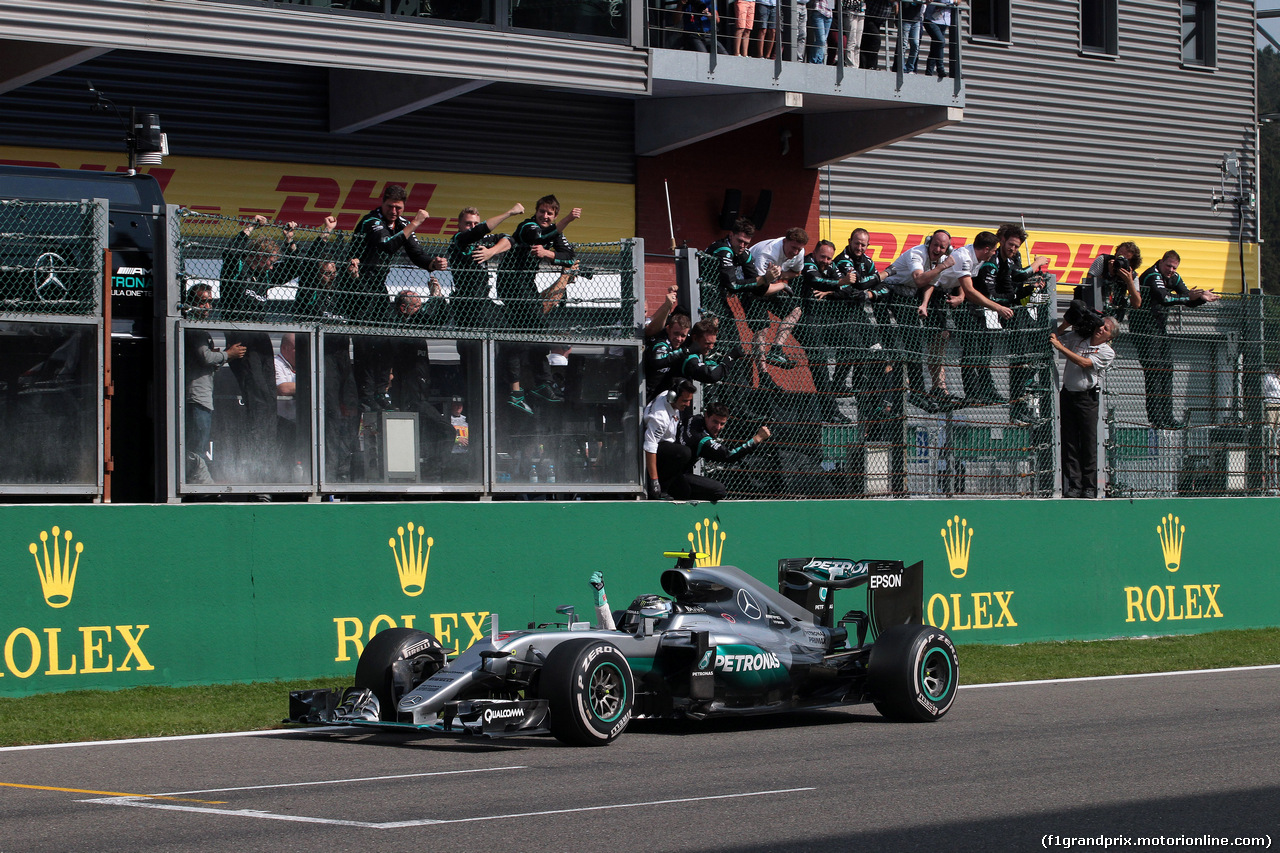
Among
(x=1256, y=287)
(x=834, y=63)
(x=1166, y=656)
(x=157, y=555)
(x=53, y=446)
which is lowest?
(x=1166, y=656)

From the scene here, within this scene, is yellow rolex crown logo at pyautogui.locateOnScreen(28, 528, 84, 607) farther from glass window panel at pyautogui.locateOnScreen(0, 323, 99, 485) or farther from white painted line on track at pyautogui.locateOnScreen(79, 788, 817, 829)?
white painted line on track at pyautogui.locateOnScreen(79, 788, 817, 829)

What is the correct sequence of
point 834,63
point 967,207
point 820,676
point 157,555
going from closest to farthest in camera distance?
point 820,676 < point 157,555 < point 834,63 < point 967,207

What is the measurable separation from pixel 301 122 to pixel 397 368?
729 centimetres

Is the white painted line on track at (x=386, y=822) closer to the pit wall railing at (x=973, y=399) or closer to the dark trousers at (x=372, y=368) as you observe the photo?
the dark trousers at (x=372, y=368)

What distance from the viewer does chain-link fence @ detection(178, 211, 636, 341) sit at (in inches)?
457

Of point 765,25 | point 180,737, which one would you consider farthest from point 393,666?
point 765,25

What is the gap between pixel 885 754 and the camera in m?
8.59

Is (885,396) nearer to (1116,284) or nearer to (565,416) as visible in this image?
(565,416)

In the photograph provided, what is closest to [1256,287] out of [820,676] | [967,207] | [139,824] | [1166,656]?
[967,207]

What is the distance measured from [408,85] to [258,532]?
7.75 metres

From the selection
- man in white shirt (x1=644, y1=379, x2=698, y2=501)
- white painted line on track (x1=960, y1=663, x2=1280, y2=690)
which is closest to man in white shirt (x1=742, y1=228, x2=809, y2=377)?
man in white shirt (x1=644, y1=379, x2=698, y2=501)

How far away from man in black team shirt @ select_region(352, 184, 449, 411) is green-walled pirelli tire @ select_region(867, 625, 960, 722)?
4.38 m

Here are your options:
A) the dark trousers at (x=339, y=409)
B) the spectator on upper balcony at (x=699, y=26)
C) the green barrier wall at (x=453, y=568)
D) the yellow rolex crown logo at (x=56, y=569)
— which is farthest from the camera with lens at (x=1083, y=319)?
the yellow rolex crown logo at (x=56, y=569)

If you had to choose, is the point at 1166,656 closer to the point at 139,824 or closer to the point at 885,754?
the point at 885,754
